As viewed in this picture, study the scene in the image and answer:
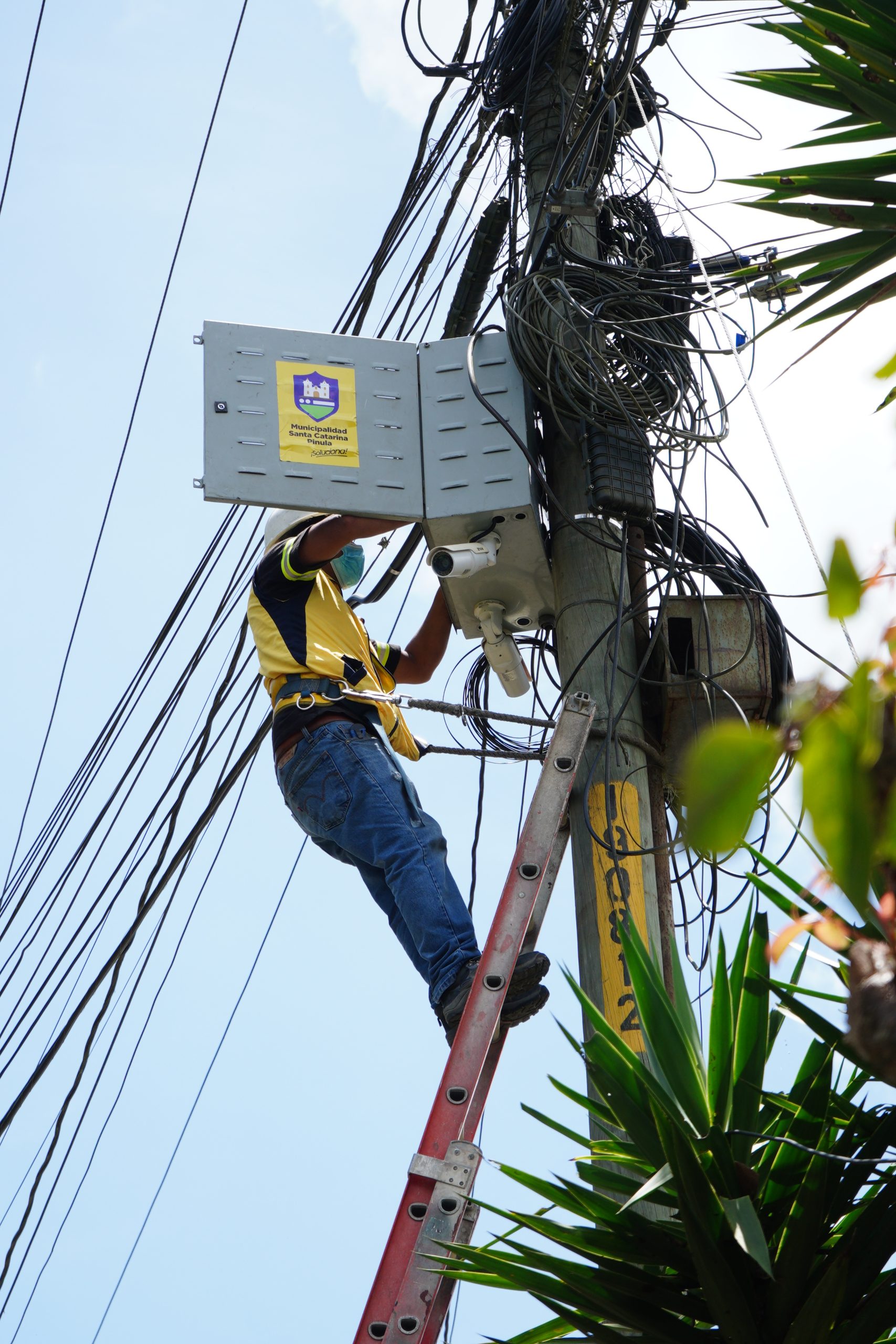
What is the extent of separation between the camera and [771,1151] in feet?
9.79

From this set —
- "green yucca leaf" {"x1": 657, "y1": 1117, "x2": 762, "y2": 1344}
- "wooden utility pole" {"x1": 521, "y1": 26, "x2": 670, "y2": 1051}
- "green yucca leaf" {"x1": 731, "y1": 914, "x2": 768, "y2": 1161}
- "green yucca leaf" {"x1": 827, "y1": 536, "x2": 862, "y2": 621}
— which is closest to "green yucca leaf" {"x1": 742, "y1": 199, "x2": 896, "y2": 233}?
"wooden utility pole" {"x1": 521, "y1": 26, "x2": 670, "y2": 1051}

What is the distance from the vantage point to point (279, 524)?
5.23 metres

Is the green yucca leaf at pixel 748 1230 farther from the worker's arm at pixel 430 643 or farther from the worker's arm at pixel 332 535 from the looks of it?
the worker's arm at pixel 430 643

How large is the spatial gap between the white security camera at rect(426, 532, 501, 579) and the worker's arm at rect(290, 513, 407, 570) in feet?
0.56

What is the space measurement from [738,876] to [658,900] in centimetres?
62

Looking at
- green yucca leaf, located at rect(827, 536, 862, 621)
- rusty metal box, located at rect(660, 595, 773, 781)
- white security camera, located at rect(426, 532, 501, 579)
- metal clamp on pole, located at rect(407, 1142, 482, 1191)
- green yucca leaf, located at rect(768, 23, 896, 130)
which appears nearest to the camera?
green yucca leaf, located at rect(827, 536, 862, 621)

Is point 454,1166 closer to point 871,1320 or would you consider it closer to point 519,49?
point 871,1320

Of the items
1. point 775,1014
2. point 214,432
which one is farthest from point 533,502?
point 775,1014

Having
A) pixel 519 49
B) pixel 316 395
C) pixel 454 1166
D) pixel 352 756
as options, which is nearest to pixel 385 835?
pixel 352 756

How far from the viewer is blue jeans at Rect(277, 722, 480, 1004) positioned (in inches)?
156

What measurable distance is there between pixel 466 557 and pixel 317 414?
68 centimetres

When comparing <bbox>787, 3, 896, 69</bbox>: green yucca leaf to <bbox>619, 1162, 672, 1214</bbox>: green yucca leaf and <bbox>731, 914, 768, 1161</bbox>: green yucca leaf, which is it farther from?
<bbox>619, 1162, 672, 1214</bbox>: green yucca leaf

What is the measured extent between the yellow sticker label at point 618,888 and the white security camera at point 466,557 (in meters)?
0.90

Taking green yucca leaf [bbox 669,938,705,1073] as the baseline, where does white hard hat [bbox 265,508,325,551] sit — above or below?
above
